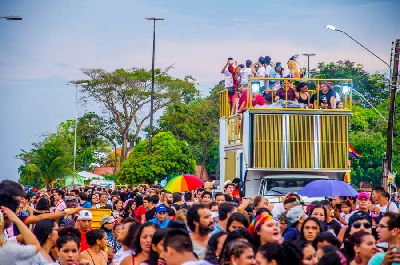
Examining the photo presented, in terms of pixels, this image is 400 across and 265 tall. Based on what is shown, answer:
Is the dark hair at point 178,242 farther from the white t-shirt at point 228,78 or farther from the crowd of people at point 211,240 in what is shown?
the white t-shirt at point 228,78

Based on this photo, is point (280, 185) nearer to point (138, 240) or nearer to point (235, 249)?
point (138, 240)

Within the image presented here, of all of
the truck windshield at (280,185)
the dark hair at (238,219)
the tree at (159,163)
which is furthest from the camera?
the tree at (159,163)

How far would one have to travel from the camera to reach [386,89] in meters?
97.4

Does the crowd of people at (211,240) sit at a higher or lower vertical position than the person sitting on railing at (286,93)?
lower

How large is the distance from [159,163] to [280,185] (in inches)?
1893

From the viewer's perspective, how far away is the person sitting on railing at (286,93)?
29.0 m

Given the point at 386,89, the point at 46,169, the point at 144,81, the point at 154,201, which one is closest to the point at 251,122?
the point at 154,201

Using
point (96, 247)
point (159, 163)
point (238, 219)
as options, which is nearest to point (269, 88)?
point (96, 247)

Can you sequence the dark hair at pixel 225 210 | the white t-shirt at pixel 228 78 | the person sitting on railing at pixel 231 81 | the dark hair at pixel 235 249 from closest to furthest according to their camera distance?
the dark hair at pixel 235 249, the dark hair at pixel 225 210, the person sitting on railing at pixel 231 81, the white t-shirt at pixel 228 78

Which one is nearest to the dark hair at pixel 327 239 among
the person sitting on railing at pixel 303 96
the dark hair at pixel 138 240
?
the dark hair at pixel 138 240

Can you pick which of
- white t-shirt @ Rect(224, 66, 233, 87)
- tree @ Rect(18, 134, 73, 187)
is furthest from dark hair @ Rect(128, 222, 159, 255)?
tree @ Rect(18, 134, 73, 187)

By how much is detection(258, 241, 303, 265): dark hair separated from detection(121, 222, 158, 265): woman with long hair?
2.64m

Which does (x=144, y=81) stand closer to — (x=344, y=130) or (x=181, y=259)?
(x=344, y=130)

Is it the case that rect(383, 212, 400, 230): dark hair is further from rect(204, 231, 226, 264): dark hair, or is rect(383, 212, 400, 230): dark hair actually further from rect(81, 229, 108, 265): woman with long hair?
rect(81, 229, 108, 265): woman with long hair
